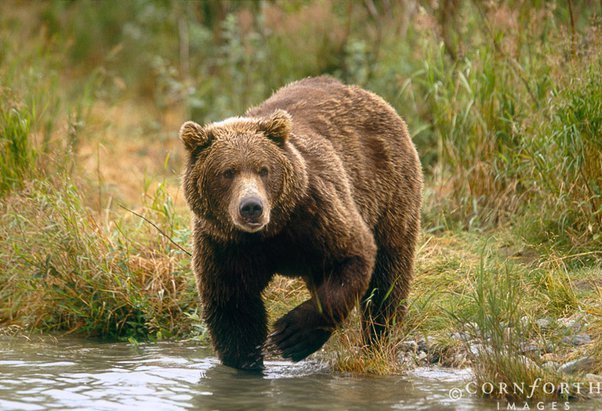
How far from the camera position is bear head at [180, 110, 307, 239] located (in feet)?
18.9

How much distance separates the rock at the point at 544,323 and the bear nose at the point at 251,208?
195cm

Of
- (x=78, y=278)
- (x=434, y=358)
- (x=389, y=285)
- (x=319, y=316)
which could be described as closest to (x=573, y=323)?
(x=434, y=358)

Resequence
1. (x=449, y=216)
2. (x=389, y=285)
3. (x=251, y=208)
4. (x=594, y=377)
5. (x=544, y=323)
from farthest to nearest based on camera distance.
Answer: (x=449, y=216) < (x=389, y=285) < (x=544, y=323) < (x=251, y=208) < (x=594, y=377)

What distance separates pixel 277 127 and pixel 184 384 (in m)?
1.59

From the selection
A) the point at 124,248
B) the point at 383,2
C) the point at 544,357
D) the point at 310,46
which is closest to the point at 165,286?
the point at 124,248

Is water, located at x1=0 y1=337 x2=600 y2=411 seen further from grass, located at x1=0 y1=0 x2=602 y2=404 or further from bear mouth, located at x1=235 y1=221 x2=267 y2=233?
bear mouth, located at x1=235 y1=221 x2=267 y2=233

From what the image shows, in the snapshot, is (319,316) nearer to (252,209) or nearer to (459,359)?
(252,209)

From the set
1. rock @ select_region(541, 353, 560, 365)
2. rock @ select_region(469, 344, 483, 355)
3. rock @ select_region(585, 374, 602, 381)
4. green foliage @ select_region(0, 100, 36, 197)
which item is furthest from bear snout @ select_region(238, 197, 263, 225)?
green foliage @ select_region(0, 100, 36, 197)

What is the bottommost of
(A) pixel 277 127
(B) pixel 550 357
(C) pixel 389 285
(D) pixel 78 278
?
(B) pixel 550 357

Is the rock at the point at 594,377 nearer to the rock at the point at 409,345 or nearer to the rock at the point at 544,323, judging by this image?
the rock at the point at 544,323

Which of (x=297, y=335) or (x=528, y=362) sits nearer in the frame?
(x=528, y=362)

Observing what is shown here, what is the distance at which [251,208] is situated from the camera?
17.9 ft

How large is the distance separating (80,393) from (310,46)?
7.66 metres

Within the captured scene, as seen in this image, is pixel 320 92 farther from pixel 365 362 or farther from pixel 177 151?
pixel 177 151
